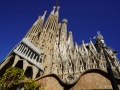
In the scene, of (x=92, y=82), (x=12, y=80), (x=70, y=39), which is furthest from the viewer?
(x=70, y=39)

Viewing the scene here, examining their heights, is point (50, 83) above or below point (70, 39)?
below

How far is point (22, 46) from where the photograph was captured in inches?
765

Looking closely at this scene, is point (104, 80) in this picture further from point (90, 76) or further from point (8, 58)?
point (8, 58)

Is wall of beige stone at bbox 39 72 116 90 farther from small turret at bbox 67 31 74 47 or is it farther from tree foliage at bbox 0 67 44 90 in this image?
small turret at bbox 67 31 74 47

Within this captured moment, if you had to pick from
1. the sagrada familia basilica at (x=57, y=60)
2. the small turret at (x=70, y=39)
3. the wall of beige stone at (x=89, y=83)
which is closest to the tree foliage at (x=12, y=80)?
the sagrada familia basilica at (x=57, y=60)

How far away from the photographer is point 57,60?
2464cm

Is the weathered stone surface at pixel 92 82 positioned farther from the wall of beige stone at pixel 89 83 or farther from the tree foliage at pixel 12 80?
the tree foliage at pixel 12 80

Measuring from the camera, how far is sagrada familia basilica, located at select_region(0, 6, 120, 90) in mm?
6301

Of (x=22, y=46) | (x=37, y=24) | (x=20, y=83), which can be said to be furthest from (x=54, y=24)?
(x=20, y=83)

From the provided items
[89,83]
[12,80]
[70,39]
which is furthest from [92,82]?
[70,39]

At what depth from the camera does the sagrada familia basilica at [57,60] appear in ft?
20.7

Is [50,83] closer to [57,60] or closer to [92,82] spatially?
[92,82]

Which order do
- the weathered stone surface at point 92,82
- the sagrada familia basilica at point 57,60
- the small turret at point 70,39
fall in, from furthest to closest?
the small turret at point 70,39
the sagrada familia basilica at point 57,60
the weathered stone surface at point 92,82

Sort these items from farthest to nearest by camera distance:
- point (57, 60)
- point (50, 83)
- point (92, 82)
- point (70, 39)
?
1. point (70, 39)
2. point (57, 60)
3. point (50, 83)
4. point (92, 82)
